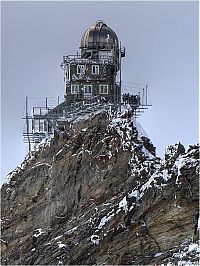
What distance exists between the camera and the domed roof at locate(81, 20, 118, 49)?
4016 inches

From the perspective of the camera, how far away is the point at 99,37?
102688 mm

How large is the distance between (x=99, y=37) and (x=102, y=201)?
31390 mm

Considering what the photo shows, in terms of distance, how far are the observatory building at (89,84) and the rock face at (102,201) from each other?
5.55m

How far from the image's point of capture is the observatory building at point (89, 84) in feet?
310

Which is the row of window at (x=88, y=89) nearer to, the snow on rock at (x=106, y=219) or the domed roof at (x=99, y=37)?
the domed roof at (x=99, y=37)

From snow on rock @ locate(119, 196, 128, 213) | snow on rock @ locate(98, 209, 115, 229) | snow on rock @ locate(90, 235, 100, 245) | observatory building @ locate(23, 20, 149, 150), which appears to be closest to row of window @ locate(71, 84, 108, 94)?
observatory building @ locate(23, 20, 149, 150)

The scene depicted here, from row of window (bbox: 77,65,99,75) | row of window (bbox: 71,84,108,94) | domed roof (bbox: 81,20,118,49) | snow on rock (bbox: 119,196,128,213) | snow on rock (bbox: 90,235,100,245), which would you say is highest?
domed roof (bbox: 81,20,118,49)

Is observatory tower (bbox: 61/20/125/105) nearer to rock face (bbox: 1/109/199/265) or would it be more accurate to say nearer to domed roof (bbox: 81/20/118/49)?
domed roof (bbox: 81/20/118/49)

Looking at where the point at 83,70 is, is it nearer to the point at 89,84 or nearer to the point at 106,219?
the point at 89,84

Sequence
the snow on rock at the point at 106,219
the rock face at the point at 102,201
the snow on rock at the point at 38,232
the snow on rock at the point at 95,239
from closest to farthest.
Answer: the rock face at the point at 102,201, the snow on rock at the point at 95,239, the snow on rock at the point at 106,219, the snow on rock at the point at 38,232

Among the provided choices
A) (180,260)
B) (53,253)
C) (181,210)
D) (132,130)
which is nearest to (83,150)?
(132,130)

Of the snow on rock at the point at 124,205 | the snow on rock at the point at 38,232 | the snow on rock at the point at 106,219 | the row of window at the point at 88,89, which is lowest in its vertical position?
the snow on rock at the point at 38,232

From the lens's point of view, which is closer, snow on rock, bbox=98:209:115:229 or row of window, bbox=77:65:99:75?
snow on rock, bbox=98:209:115:229

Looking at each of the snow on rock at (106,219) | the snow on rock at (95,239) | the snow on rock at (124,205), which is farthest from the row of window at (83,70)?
the snow on rock at (95,239)
